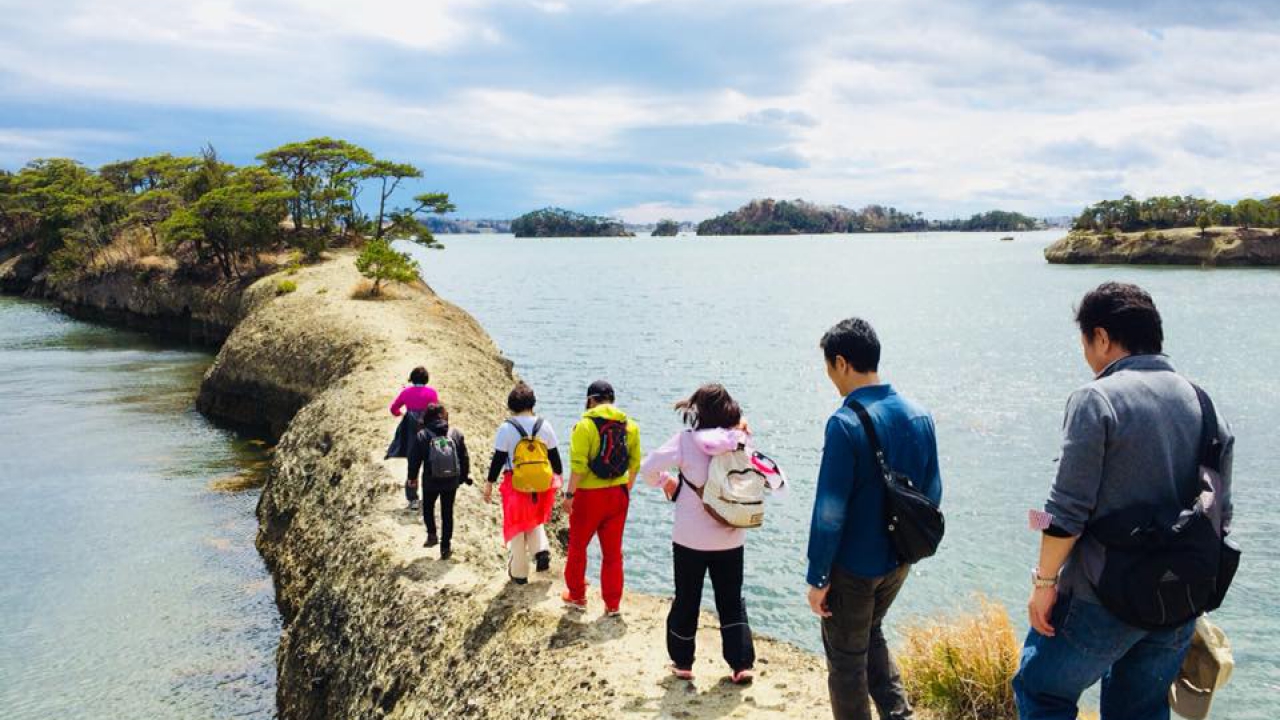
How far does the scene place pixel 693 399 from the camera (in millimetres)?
6418

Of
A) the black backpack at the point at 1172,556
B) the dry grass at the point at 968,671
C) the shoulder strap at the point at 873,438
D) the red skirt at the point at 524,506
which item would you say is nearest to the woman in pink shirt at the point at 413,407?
the red skirt at the point at 524,506

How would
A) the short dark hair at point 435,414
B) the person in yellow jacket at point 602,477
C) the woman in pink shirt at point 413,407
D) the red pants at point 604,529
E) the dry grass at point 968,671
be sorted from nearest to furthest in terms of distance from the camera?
the dry grass at point 968,671, the person in yellow jacket at point 602,477, the red pants at point 604,529, the short dark hair at point 435,414, the woman in pink shirt at point 413,407

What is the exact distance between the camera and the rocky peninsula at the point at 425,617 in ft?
23.4

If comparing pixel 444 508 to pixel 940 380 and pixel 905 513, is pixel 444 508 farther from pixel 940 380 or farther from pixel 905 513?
pixel 940 380

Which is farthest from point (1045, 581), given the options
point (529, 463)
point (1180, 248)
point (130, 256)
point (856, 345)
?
point (1180, 248)

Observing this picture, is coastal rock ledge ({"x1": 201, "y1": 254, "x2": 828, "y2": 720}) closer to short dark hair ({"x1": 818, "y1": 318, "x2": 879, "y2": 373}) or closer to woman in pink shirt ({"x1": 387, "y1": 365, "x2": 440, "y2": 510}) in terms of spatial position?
woman in pink shirt ({"x1": 387, "y1": 365, "x2": 440, "y2": 510})

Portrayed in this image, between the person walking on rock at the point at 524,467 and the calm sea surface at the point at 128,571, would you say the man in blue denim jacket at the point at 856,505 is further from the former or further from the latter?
the calm sea surface at the point at 128,571

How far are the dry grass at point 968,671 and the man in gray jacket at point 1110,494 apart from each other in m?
2.71

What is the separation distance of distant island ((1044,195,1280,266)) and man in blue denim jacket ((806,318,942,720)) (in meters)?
125

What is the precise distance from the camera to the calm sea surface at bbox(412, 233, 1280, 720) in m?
15.1

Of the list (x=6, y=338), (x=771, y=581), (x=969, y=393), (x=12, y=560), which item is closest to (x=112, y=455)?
(x=12, y=560)

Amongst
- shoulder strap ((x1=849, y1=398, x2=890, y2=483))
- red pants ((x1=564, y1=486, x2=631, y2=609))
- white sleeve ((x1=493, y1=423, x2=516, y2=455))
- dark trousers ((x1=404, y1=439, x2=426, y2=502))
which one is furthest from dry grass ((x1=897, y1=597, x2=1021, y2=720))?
dark trousers ((x1=404, y1=439, x2=426, y2=502))

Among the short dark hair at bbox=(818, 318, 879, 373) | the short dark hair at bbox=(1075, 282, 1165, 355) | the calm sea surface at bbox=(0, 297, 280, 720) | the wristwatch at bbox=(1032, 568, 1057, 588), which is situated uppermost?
the short dark hair at bbox=(1075, 282, 1165, 355)

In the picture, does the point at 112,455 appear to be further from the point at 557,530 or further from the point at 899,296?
the point at 899,296
